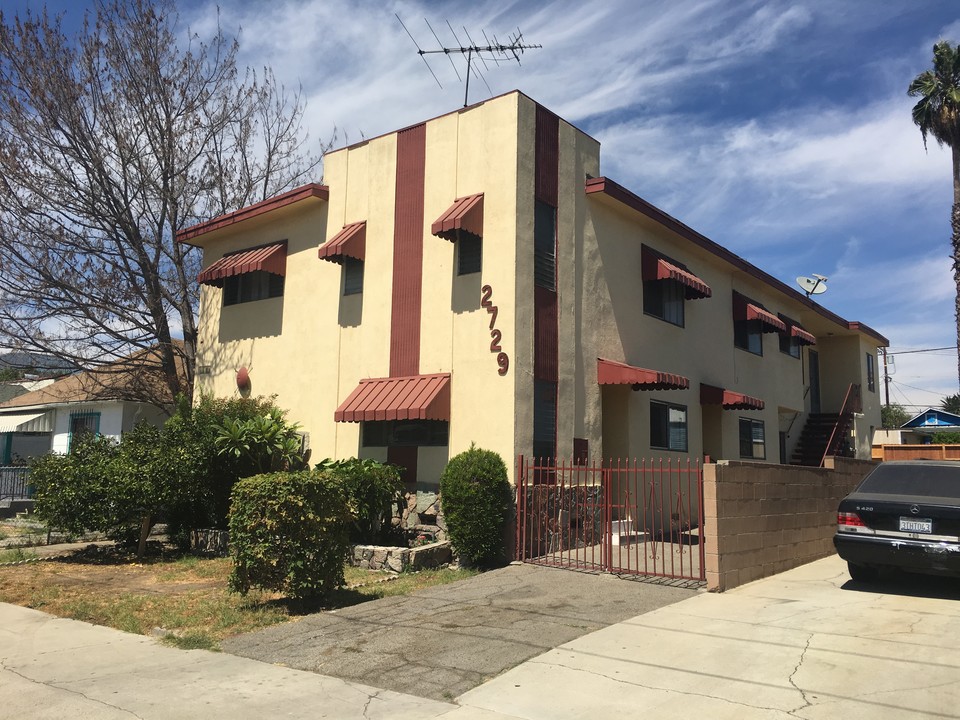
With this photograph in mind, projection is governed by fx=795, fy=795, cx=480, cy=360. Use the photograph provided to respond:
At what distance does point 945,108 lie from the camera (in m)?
27.6

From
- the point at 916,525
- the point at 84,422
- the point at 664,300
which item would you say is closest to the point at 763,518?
the point at 916,525

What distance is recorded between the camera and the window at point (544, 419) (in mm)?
13156

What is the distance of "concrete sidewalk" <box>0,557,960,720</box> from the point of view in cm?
590

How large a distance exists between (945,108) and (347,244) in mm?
23346

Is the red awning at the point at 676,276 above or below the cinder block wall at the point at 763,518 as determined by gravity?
above

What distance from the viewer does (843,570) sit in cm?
1148

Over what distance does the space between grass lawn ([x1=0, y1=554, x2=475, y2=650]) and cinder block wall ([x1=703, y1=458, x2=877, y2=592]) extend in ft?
12.4

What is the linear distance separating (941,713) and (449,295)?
9.97m

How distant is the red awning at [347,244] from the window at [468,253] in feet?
7.93

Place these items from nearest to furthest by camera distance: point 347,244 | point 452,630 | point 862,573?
point 452,630 < point 862,573 < point 347,244

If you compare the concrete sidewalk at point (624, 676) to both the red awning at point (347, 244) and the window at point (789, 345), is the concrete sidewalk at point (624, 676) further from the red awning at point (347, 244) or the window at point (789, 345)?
the window at point (789, 345)

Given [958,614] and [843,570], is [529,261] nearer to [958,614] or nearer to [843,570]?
[843,570]

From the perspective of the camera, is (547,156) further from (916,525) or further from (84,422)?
(84,422)

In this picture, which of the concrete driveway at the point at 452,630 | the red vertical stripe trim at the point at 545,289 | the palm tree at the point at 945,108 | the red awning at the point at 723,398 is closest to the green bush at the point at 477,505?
the concrete driveway at the point at 452,630
